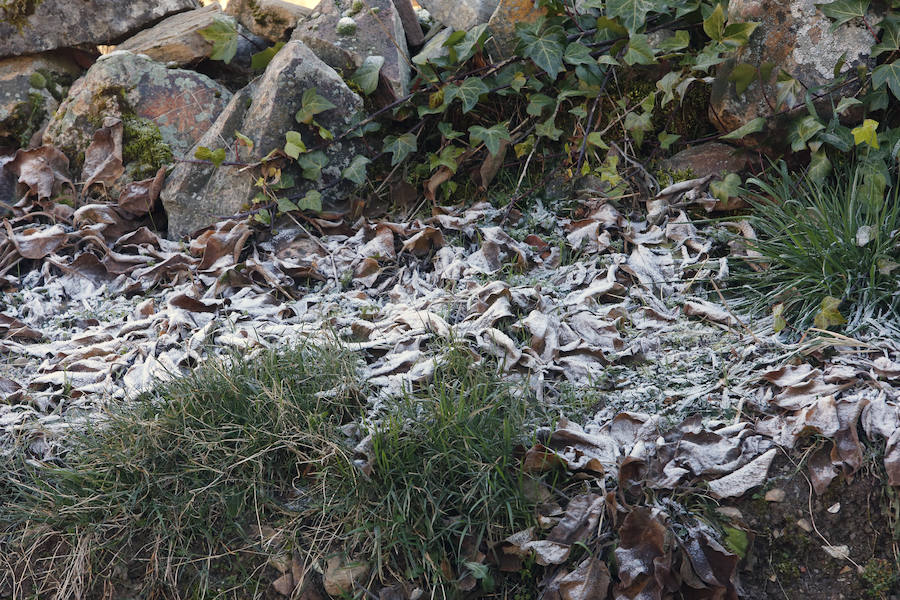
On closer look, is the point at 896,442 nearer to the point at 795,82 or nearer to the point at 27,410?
the point at 795,82

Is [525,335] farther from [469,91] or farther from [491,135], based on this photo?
[469,91]

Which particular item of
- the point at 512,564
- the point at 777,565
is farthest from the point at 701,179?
the point at 512,564

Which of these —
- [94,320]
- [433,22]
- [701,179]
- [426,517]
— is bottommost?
[94,320]

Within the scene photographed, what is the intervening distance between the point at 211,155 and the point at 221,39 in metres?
0.85

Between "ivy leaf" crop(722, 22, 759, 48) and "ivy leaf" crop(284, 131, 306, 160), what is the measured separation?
6.20ft

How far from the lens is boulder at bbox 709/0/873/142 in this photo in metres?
2.97

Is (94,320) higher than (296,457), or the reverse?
(296,457)

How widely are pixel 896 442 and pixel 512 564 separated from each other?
3.50ft

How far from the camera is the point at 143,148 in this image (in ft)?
12.5

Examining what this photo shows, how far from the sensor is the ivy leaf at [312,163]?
351 cm

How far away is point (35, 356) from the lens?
2.83m

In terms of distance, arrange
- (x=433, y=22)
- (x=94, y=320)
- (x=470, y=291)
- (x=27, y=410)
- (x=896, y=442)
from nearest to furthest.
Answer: (x=896, y=442) → (x=27, y=410) → (x=470, y=291) → (x=94, y=320) → (x=433, y=22)

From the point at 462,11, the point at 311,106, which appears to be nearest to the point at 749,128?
the point at 462,11

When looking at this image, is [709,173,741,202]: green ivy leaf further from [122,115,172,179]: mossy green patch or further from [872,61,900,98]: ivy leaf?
[122,115,172,179]: mossy green patch
